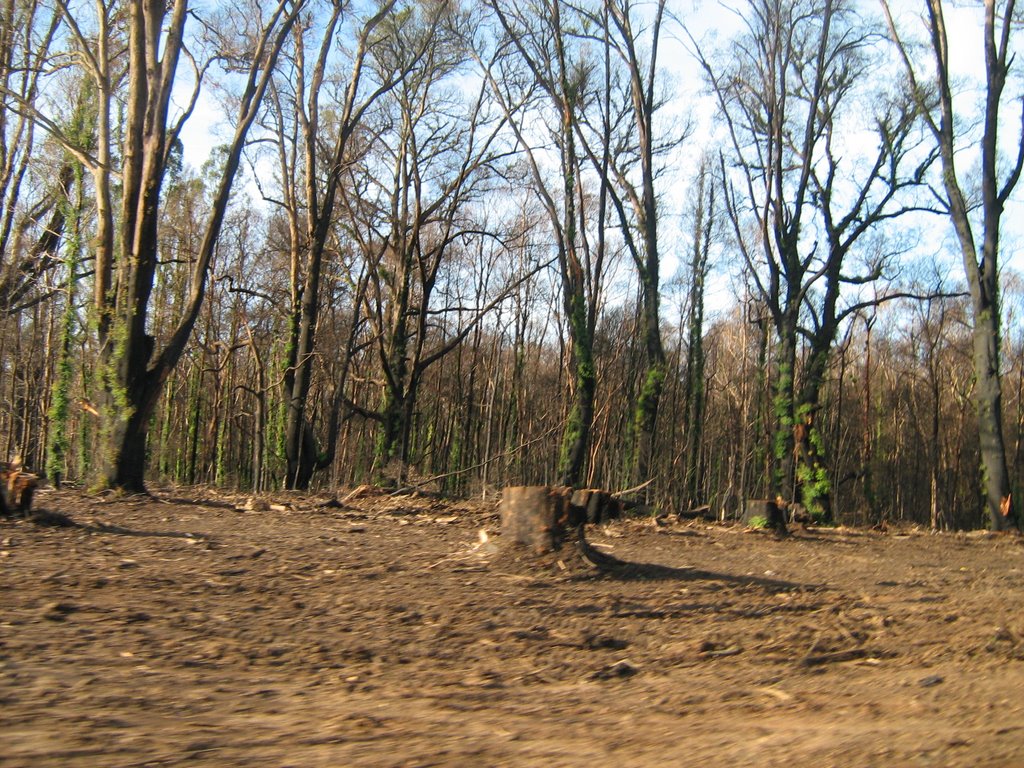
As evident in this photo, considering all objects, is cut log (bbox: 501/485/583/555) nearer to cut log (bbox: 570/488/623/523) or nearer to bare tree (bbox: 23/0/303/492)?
cut log (bbox: 570/488/623/523)

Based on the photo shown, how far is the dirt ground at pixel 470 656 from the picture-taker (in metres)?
3.88

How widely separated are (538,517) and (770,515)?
704cm

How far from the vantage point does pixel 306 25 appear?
2014 centimetres

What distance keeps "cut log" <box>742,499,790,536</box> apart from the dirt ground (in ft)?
11.4

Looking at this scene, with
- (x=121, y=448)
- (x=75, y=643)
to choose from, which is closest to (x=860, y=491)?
(x=121, y=448)

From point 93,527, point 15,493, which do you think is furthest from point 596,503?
point 15,493

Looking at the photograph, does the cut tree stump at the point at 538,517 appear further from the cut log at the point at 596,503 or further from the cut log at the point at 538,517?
the cut log at the point at 596,503

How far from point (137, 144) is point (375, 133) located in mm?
11841

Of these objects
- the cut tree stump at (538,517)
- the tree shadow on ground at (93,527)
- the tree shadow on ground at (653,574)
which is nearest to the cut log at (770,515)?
the tree shadow on ground at (653,574)

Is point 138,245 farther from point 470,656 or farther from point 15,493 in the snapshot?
point 470,656

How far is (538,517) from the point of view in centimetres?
831

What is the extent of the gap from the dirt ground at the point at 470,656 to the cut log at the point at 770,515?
11.4 feet

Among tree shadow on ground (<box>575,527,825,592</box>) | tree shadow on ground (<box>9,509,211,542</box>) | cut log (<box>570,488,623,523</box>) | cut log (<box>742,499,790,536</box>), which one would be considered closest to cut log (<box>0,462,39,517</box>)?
tree shadow on ground (<box>9,509,211,542</box>)

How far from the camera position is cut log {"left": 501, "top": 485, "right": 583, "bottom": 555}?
831 centimetres
